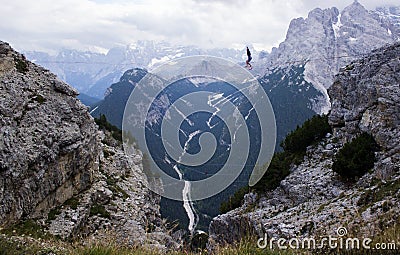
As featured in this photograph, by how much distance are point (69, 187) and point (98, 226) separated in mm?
3053

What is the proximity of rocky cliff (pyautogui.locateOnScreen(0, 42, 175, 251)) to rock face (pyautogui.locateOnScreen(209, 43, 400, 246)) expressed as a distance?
22.6ft

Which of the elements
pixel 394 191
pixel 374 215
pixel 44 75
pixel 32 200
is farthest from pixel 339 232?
pixel 44 75

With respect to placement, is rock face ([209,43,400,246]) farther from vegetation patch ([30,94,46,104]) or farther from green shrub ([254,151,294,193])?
vegetation patch ([30,94,46,104])

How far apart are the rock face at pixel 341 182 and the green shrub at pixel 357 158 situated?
59 cm

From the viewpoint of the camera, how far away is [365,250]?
716 centimetres

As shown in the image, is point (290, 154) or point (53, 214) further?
point (290, 154)

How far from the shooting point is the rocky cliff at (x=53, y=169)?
53.3ft

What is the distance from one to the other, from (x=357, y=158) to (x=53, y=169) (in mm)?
18954

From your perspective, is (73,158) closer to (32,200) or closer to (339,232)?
(32,200)

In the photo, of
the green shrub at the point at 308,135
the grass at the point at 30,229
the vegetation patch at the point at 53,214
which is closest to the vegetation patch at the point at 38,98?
the vegetation patch at the point at 53,214

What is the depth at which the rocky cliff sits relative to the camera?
53.3 feet

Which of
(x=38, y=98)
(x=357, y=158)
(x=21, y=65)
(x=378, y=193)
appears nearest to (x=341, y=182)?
(x=357, y=158)

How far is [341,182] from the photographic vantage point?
75.2 feet

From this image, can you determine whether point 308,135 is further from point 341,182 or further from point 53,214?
point 53,214
